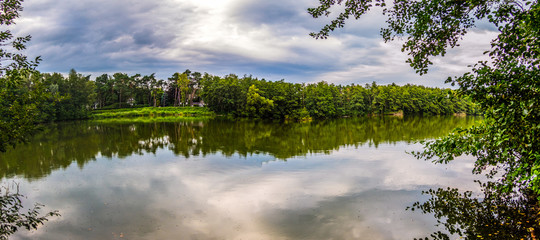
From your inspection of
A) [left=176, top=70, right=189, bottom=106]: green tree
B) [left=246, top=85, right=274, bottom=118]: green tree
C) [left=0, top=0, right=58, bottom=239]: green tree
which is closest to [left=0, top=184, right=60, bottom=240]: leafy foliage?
[left=0, top=0, right=58, bottom=239]: green tree

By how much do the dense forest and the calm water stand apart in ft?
120

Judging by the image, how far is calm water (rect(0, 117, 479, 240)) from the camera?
28.8ft

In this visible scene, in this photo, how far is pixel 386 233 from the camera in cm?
837

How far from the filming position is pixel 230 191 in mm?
12406

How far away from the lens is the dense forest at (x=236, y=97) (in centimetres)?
6475

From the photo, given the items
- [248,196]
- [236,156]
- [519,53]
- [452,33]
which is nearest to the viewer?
[519,53]

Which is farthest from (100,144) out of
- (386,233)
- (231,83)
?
(231,83)

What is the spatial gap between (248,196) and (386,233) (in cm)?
524

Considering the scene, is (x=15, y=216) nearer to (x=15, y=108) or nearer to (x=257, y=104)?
(x=15, y=108)

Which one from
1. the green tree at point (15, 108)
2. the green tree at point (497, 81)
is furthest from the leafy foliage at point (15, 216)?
the green tree at point (497, 81)

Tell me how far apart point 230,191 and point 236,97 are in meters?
58.2

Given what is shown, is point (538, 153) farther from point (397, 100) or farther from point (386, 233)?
point (397, 100)

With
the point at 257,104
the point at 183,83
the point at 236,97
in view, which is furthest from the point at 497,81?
the point at 183,83

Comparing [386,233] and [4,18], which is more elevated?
[4,18]
